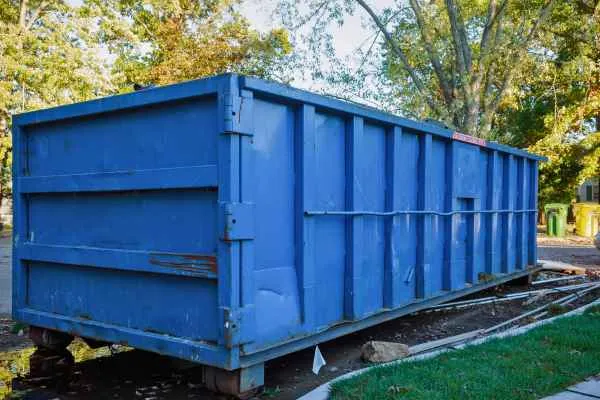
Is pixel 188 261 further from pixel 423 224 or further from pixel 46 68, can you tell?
pixel 46 68

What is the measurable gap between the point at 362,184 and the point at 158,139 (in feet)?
6.00

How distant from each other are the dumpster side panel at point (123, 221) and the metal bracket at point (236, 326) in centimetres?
17

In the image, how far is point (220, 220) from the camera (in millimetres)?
3490

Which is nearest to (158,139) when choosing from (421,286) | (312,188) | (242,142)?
(242,142)

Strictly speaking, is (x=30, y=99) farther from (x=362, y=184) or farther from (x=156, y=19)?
(x=362, y=184)

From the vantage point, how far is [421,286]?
5695mm

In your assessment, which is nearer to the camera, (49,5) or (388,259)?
(388,259)

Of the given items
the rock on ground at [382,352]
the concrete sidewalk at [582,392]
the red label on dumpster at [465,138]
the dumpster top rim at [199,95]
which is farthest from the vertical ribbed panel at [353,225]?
the red label on dumpster at [465,138]

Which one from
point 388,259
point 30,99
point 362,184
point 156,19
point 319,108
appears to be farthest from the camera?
point 156,19

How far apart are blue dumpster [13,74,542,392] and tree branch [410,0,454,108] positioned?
1067cm

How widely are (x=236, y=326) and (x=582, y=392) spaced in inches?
96.9

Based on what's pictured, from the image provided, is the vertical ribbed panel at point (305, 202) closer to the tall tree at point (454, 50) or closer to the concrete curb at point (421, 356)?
the concrete curb at point (421, 356)

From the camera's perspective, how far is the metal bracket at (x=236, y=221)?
11.3 feet

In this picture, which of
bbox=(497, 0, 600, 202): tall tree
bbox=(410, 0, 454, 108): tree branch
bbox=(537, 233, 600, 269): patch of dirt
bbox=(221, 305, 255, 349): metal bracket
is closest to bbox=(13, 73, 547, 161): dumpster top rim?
bbox=(221, 305, 255, 349): metal bracket
